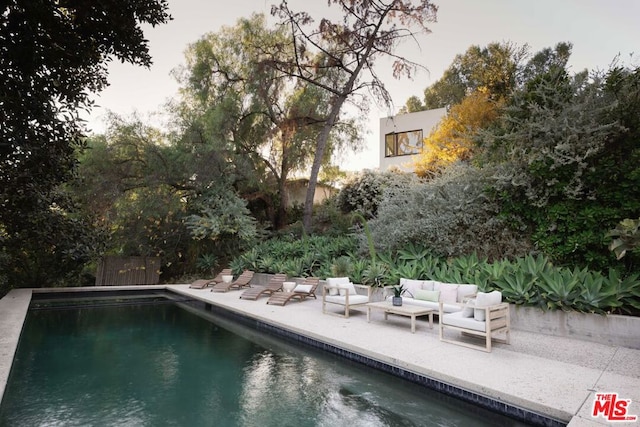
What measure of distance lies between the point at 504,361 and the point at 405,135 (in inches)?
610

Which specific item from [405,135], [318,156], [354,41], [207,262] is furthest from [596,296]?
[405,135]

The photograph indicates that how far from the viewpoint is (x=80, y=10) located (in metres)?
4.80

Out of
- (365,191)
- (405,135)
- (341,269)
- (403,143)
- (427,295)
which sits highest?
(405,135)

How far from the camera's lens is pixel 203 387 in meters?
4.52

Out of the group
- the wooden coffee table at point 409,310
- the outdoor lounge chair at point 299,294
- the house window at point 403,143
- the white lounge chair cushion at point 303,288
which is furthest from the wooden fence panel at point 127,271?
the house window at point 403,143

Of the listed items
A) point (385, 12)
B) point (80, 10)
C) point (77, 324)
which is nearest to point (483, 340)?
point (80, 10)

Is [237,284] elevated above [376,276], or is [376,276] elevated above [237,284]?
[376,276]

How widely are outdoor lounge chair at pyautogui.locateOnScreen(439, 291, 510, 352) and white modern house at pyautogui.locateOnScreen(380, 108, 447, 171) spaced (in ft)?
39.8

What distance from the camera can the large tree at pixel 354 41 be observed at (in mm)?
14156

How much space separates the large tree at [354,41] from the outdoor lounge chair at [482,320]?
989cm

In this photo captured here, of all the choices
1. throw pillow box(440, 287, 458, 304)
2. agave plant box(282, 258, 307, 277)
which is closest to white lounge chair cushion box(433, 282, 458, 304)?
throw pillow box(440, 287, 458, 304)

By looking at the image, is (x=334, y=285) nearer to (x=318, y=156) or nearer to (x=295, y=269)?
(x=295, y=269)

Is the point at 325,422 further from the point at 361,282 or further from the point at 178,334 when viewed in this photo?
the point at 361,282

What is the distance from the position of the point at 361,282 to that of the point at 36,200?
6693 mm
